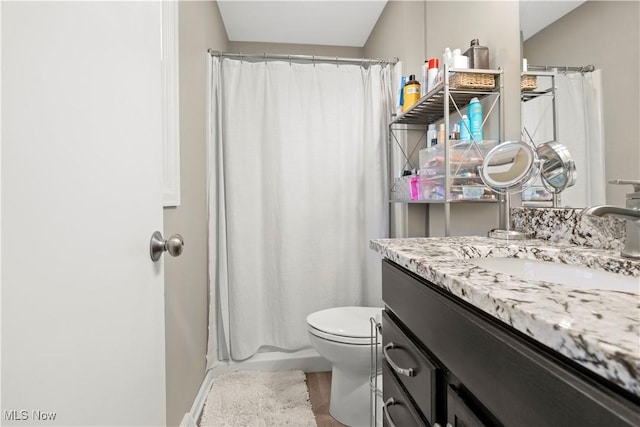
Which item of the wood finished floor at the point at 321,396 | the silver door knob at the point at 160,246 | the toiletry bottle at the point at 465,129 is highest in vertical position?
the toiletry bottle at the point at 465,129

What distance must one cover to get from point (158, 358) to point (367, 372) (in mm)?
Answer: 1147

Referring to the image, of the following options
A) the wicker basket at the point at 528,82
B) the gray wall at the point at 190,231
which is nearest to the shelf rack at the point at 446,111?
the wicker basket at the point at 528,82

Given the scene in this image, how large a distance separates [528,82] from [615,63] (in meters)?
0.34

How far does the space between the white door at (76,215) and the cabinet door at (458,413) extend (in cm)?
56

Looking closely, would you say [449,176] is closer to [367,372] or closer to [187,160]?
[367,372]

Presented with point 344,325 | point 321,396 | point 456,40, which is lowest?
point 321,396

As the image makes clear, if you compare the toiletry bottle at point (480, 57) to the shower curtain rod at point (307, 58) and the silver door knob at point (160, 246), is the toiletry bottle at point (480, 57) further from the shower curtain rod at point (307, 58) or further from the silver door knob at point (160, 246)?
the silver door knob at point (160, 246)

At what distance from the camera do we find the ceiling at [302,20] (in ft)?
7.01

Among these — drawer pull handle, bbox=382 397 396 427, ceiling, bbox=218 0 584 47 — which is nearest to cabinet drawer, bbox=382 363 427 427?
drawer pull handle, bbox=382 397 396 427

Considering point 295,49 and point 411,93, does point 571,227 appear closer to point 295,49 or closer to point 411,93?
point 411,93

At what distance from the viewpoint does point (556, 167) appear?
108 centimetres

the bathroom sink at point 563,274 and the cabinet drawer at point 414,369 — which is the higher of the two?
the bathroom sink at point 563,274

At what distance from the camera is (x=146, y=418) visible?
2.08 feet

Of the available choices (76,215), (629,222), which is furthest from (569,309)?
(76,215)
